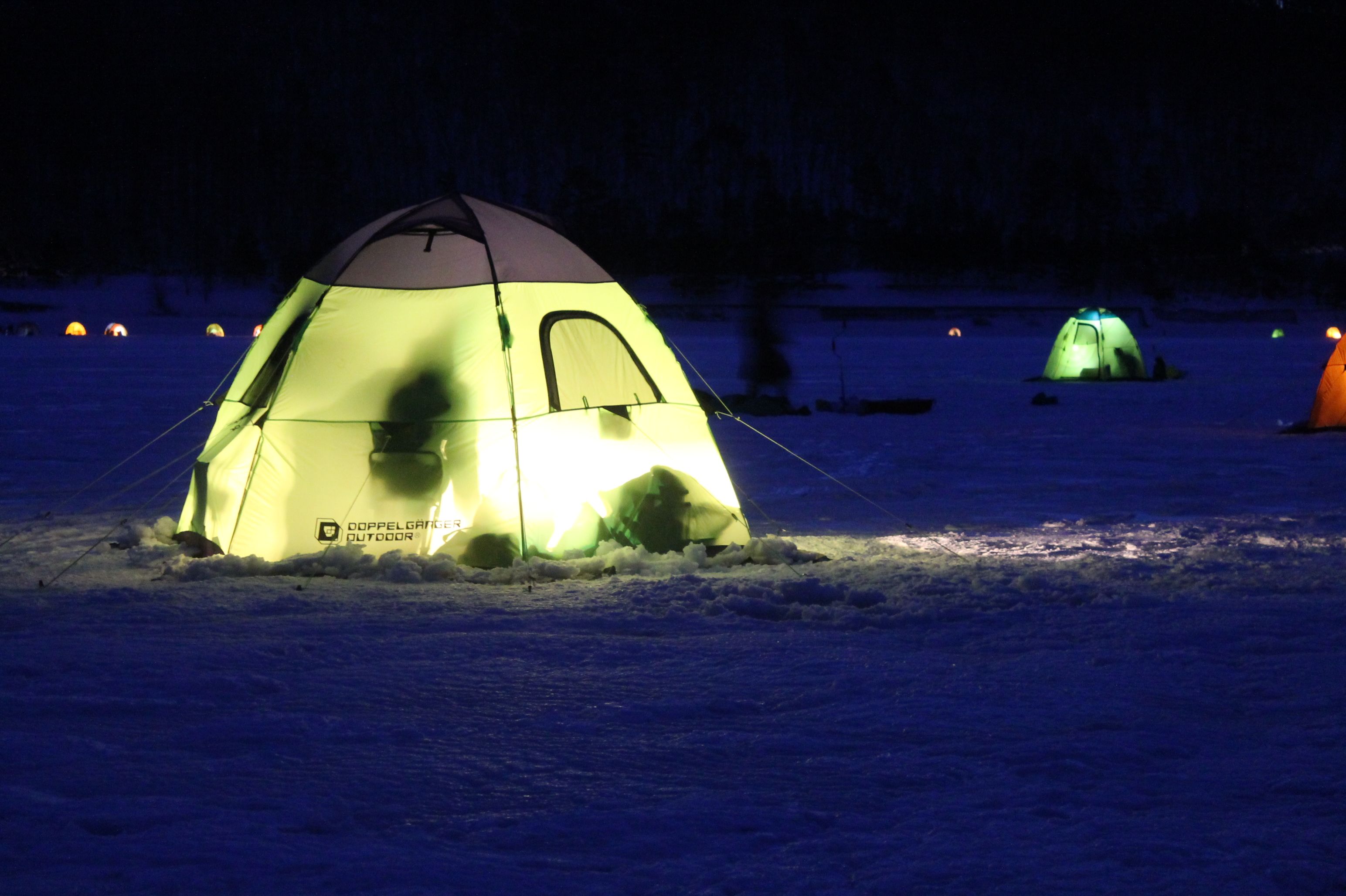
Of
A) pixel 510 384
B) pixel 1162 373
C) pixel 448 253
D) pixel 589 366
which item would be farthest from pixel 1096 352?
pixel 510 384

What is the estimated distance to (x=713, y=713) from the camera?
496 cm

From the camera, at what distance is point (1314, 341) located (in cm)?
4747

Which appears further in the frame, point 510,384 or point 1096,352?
point 1096,352

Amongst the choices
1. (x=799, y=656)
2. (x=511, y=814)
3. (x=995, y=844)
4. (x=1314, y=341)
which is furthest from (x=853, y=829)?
(x=1314, y=341)

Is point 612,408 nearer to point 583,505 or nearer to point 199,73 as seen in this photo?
point 583,505

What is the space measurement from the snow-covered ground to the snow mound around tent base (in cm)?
3

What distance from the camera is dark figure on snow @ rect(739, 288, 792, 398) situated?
20328mm

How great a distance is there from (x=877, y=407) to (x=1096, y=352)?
9.66 meters

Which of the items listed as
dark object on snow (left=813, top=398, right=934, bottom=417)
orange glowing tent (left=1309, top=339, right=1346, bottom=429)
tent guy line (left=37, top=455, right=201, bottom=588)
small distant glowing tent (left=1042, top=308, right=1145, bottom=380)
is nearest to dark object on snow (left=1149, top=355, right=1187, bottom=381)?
small distant glowing tent (left=1042, top=308, right=1145, bottom=380)

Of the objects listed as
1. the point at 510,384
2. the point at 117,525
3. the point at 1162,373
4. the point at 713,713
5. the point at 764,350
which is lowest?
the point at 713,713

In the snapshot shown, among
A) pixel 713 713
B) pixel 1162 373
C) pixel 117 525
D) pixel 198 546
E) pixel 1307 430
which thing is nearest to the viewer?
pixel 713 713

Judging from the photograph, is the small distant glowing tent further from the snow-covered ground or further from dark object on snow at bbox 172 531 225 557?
dark object on snow at bbox 172 531 225 557

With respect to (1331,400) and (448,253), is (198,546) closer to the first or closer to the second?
(448,253)

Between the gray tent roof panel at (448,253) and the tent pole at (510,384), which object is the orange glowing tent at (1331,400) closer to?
the gray tent roof panel at (448,253)
